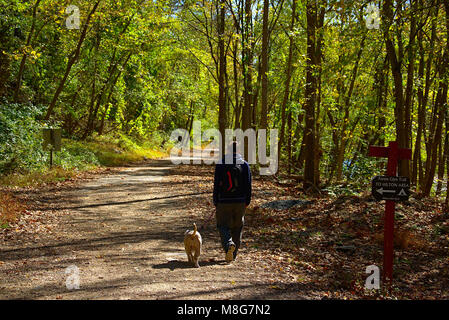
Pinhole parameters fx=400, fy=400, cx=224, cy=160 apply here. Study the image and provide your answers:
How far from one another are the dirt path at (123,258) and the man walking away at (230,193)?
680 mm

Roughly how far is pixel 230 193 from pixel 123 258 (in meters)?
2.47

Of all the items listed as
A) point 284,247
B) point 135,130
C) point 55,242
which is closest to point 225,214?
point 284,247

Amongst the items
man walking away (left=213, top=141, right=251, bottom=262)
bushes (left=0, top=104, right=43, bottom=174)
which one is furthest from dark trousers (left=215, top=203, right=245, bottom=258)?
bushes (left=0, top=104, right=43, bottom=174)

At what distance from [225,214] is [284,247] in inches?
94.2

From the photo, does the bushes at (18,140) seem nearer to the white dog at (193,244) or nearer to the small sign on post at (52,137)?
the small sign on post at (52,137)

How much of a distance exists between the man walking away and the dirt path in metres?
0.68

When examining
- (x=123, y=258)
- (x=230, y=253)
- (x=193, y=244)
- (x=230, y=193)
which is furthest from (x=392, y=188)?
(x=123, y=258)

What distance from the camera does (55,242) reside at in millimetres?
8883

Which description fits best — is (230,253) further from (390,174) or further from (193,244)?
(390,174)

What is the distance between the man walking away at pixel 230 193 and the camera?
24.3 feet

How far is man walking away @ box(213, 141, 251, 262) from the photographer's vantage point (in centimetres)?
742

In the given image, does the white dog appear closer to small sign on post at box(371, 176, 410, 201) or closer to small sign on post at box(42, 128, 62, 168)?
small sign on post at box(371, 176, 410, 201)
